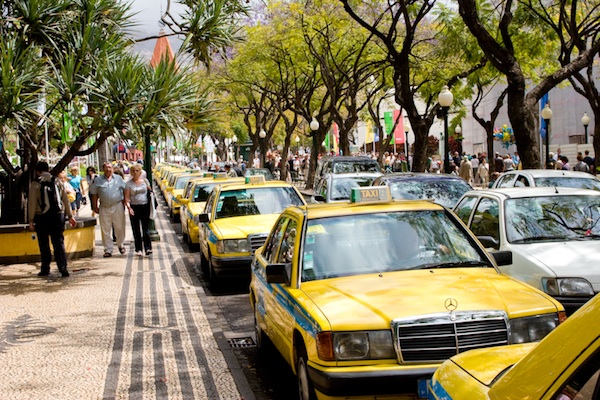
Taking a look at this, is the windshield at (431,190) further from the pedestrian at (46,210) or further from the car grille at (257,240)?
the pedestrian at (46,210)

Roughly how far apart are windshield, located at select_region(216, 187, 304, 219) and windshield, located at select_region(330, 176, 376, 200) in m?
3.57

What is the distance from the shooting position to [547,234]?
8492 millimetres

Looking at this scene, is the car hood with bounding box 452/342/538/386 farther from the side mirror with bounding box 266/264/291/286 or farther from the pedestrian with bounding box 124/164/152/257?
the pedestrian with bounding box 124/164/152/257

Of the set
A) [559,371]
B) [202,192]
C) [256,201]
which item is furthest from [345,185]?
[559,371]

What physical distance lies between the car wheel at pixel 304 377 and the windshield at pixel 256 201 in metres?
7.28

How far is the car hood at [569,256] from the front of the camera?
24.2 feet

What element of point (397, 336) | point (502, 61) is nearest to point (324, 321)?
point (397, 336)

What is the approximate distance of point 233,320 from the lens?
33.1ft

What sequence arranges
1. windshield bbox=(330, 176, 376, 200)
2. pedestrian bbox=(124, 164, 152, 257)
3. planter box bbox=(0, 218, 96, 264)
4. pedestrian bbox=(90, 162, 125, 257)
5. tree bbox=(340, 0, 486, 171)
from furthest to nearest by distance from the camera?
tree bbox=(340, 0, 486, 171)
windshield bbox=(330, 176, 376, 200)
pedestrian bbox=(90, 162, 125, 257)
pedestrian bbox=(124, 164, 152, 257)
planter box bbox=(0, 218, 96, 264)

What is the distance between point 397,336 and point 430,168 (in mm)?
41897

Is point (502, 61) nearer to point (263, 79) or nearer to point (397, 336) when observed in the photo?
point (397, 336)

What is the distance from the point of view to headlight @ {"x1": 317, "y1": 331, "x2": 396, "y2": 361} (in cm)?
502

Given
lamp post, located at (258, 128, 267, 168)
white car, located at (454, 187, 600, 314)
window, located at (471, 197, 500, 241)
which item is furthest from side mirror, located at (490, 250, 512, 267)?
lamp post, located at (258, 128, 267, 168)

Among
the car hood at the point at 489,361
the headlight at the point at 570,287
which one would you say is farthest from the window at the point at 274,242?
the car hood at the point at 489,361
